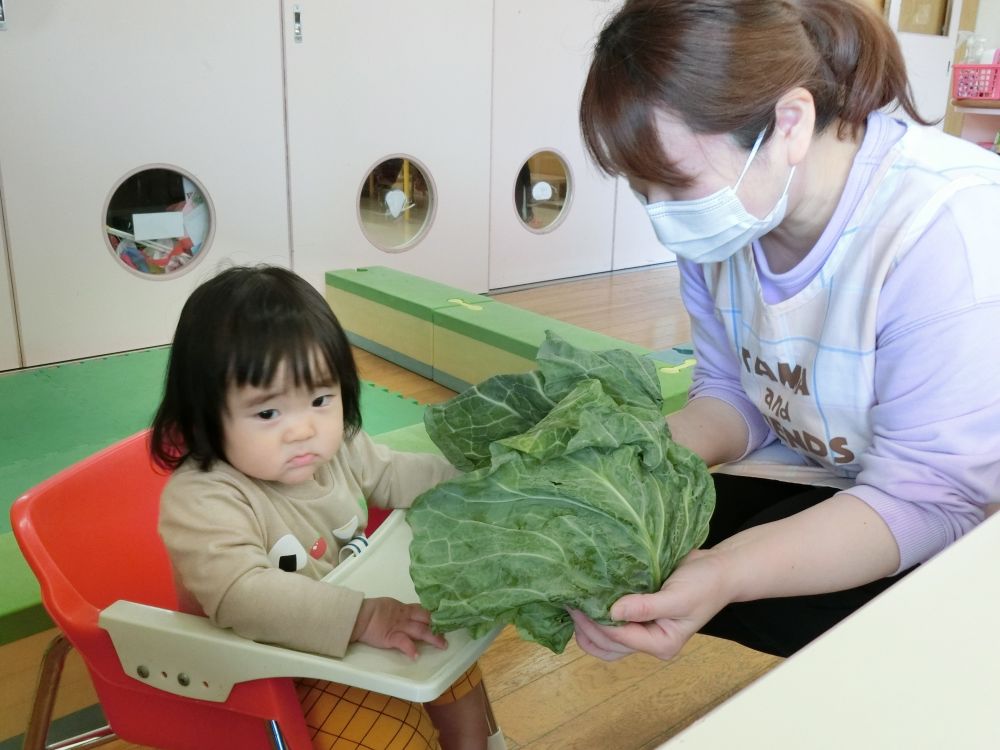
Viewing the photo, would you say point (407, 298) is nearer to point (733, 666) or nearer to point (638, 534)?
point (733, 666)

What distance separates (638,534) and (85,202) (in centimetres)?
288

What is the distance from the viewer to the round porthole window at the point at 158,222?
3.26m

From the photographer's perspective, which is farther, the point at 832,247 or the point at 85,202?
the point at 85,202

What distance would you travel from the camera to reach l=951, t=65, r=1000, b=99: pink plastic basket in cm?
428

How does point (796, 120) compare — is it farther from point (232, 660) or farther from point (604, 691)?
point (604, 691)

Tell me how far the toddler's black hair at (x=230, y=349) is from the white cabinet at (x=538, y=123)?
10.3 feet

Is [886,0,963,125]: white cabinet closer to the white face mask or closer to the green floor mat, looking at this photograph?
the green floor mat

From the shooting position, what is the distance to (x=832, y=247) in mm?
1141

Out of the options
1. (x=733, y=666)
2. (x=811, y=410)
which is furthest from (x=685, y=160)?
(x=733, y=666)

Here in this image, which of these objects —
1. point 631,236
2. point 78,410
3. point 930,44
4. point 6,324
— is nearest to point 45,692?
point 78,410

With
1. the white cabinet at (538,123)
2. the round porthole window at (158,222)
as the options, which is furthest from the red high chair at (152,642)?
the white cabinet at (538,123)

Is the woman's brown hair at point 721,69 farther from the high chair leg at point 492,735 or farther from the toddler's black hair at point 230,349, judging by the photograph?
the high chair leg at point 492,735

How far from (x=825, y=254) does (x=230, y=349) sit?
2.50 ft

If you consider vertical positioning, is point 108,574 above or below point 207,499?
below
